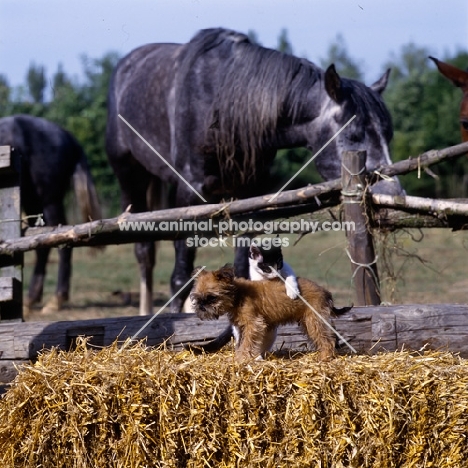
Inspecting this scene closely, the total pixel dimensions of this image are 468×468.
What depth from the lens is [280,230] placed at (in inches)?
228

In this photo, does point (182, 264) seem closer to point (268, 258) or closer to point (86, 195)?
point (268, 258)

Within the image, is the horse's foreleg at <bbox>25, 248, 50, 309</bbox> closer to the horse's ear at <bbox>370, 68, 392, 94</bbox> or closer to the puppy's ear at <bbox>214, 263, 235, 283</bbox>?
the horse's ear at <bbox>370, 68, 392, 94</bbox>

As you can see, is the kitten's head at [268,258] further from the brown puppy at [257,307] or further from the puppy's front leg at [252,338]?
the puppy's front leg at [252,338]

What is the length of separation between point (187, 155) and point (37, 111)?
2017cm

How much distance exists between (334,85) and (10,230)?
2.84m

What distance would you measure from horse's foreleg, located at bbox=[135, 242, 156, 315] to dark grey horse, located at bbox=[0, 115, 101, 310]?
70.1 inches

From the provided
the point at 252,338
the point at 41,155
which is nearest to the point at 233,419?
the point at 252,338

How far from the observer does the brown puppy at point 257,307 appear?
3951mm

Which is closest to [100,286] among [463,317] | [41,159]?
[41,159]

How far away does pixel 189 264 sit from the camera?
7.28 m

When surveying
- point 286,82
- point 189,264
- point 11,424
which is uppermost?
point 286,82

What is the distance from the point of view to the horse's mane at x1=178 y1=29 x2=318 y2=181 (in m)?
7.05

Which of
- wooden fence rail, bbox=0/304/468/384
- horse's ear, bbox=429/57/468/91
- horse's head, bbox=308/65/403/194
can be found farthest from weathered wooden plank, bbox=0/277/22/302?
horse's ear, bbox=429/57/468/91

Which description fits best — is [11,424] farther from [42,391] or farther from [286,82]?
[286,82]
